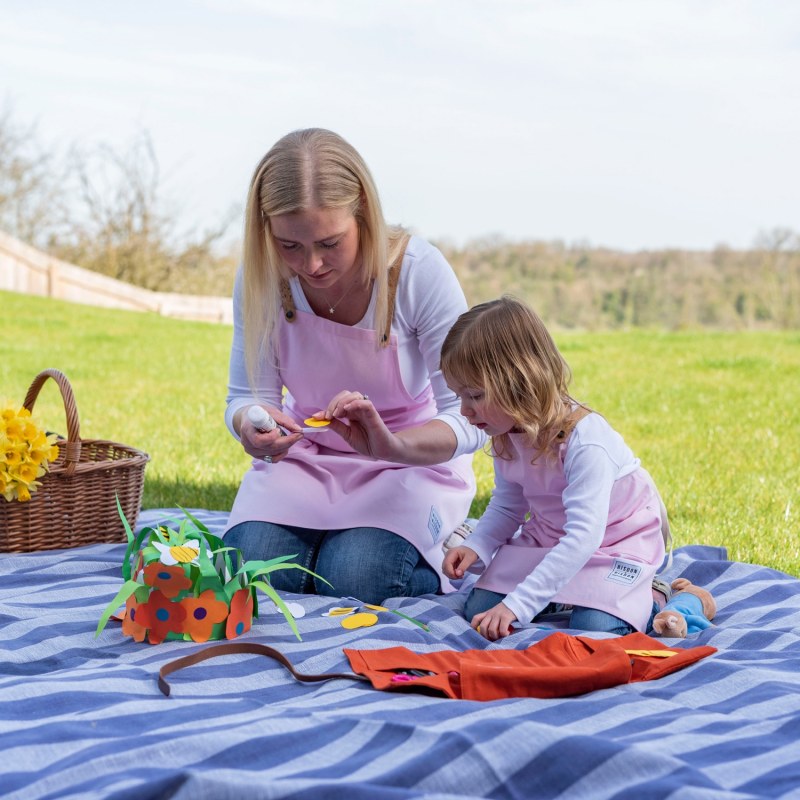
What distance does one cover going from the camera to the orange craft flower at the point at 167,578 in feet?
7.39

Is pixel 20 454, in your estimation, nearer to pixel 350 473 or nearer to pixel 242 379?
pixel 242 379

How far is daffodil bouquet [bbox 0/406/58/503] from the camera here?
116 inches

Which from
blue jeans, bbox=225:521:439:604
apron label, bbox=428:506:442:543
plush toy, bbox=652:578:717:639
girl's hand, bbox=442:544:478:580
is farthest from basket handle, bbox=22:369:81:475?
plush toy, bbox=652:578:717:639

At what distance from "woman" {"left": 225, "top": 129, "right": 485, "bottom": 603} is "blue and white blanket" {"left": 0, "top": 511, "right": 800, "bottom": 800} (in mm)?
276

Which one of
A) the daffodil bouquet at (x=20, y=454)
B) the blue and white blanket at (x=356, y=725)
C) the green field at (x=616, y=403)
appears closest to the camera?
the blue and white blanket at (x=356, y=725)

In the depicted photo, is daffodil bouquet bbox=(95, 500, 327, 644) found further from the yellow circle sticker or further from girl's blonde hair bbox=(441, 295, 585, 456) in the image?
girl's blonde hair bbox=(441, 295, 585, 456)

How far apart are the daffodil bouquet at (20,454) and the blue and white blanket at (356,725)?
539 mm

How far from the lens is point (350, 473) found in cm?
287

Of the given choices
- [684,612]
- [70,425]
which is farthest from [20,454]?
[684,612]

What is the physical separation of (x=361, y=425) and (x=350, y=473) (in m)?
0.34

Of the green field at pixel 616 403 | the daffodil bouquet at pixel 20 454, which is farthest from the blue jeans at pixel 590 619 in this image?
the daffodil bouquet at pixel 20 454

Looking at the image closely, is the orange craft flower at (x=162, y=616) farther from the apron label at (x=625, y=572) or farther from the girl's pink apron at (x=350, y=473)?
the apron label at (x=625, y=572)

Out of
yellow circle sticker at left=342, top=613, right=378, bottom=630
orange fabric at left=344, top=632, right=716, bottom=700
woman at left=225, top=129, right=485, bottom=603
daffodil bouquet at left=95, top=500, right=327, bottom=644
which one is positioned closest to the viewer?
orange fabric at left=344, top=632, right=716, bottom=700

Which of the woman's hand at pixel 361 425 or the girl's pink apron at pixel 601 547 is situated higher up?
the woman's hand at pixel 361 425
